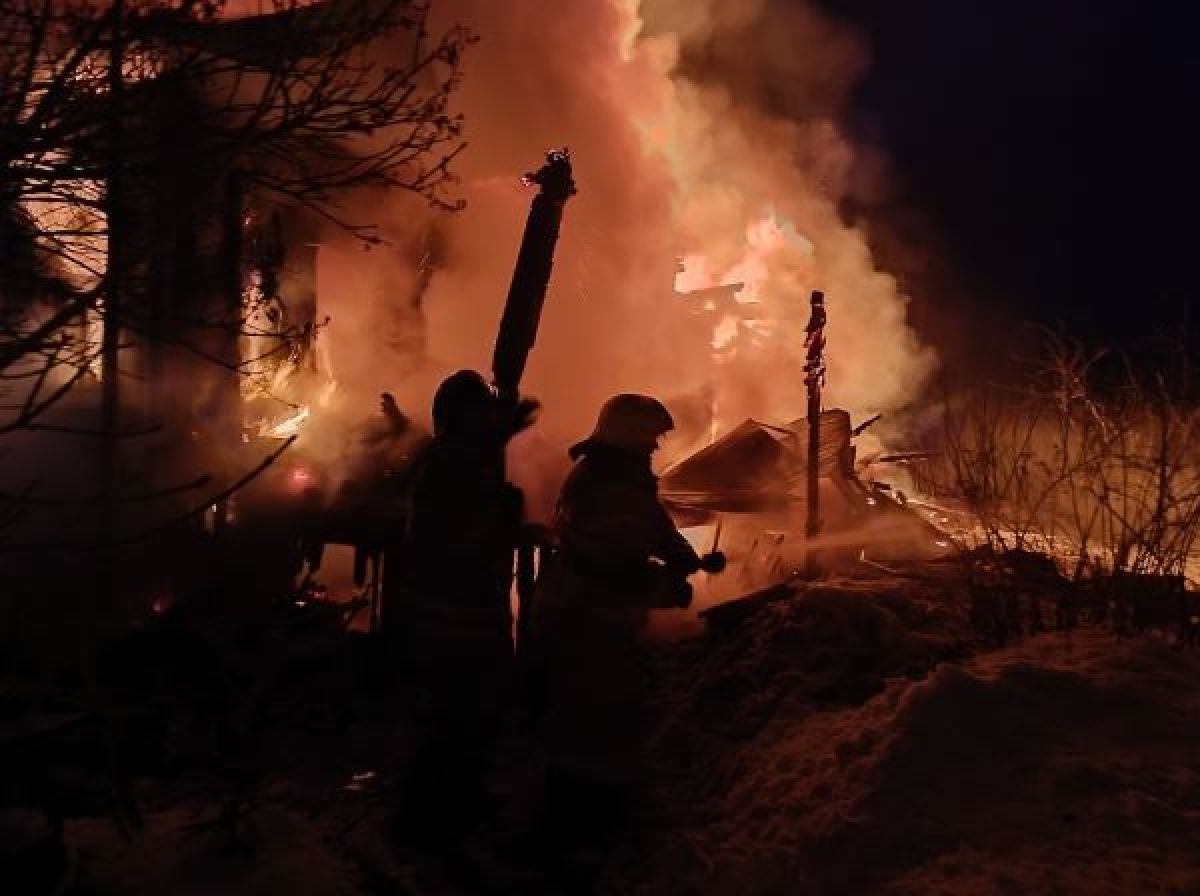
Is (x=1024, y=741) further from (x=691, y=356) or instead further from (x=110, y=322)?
(x=691, y=356)

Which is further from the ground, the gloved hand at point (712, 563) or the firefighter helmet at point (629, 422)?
the firefighter helmet at point (629, 422)

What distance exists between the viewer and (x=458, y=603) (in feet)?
16.0

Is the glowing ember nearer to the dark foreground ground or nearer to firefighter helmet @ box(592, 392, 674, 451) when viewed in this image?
the dark foreground ground

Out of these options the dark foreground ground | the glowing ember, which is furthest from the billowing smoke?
the dark foreground ground

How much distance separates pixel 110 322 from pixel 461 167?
39.2 feet

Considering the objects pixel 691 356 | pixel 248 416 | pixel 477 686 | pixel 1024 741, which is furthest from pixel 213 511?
pixel 691 356

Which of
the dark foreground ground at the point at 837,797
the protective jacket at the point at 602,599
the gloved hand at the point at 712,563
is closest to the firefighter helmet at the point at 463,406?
the protective jacket at the point at 602,599

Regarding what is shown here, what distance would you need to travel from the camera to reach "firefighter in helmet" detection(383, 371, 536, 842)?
189 inches

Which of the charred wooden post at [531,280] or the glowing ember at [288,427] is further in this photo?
the glowing ember at [288,427]

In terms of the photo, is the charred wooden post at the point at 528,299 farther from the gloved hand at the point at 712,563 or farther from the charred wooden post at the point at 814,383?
the charred wooden post at the point at 814,383

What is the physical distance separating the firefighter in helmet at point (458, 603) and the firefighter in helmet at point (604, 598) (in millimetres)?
310

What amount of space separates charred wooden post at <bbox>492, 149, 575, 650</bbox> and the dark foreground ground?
1.58 metres

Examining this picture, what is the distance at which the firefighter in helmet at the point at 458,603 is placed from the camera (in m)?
4.79

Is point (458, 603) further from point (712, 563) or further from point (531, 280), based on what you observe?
point (531, 280)
